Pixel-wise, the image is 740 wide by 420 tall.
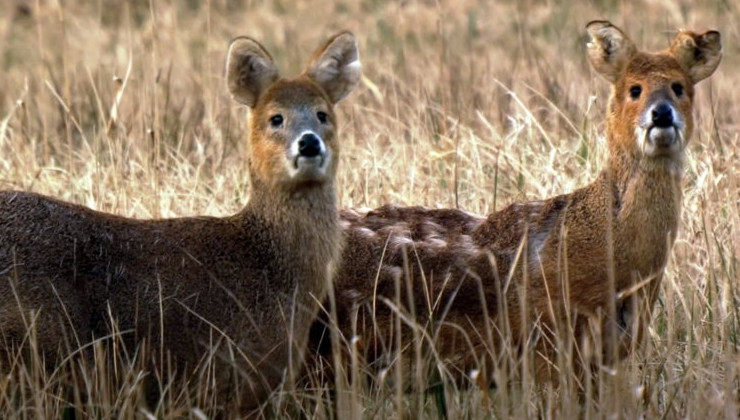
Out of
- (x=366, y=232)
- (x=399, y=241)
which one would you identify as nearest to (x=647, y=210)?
(x=399, y=241)

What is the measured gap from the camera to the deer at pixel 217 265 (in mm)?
6082

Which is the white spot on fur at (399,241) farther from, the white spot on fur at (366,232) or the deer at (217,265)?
the deer at (217,265)

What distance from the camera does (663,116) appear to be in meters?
6.84

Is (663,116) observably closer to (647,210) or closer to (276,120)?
(647,210)

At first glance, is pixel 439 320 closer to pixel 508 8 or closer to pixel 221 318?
pixel 221 318

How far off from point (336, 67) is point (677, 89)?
1429 millimetres

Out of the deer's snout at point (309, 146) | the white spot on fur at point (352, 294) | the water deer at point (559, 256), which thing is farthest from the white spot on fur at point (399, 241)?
the deer's snout at point (309, 146)

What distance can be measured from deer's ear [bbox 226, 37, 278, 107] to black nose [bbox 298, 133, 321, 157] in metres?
0.53

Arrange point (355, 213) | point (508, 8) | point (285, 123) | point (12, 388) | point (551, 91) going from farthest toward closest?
point (508, 8) → point (551, 91) → point (355, 213) → point (285, 123) → point (12, 388)

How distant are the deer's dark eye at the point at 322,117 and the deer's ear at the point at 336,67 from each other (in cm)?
32

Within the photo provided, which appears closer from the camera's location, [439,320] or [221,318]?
[221,318]

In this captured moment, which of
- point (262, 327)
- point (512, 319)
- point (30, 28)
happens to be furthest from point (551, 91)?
point (30, 28)

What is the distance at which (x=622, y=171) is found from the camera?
705 cm

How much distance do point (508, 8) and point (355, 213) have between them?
9.30 metres
